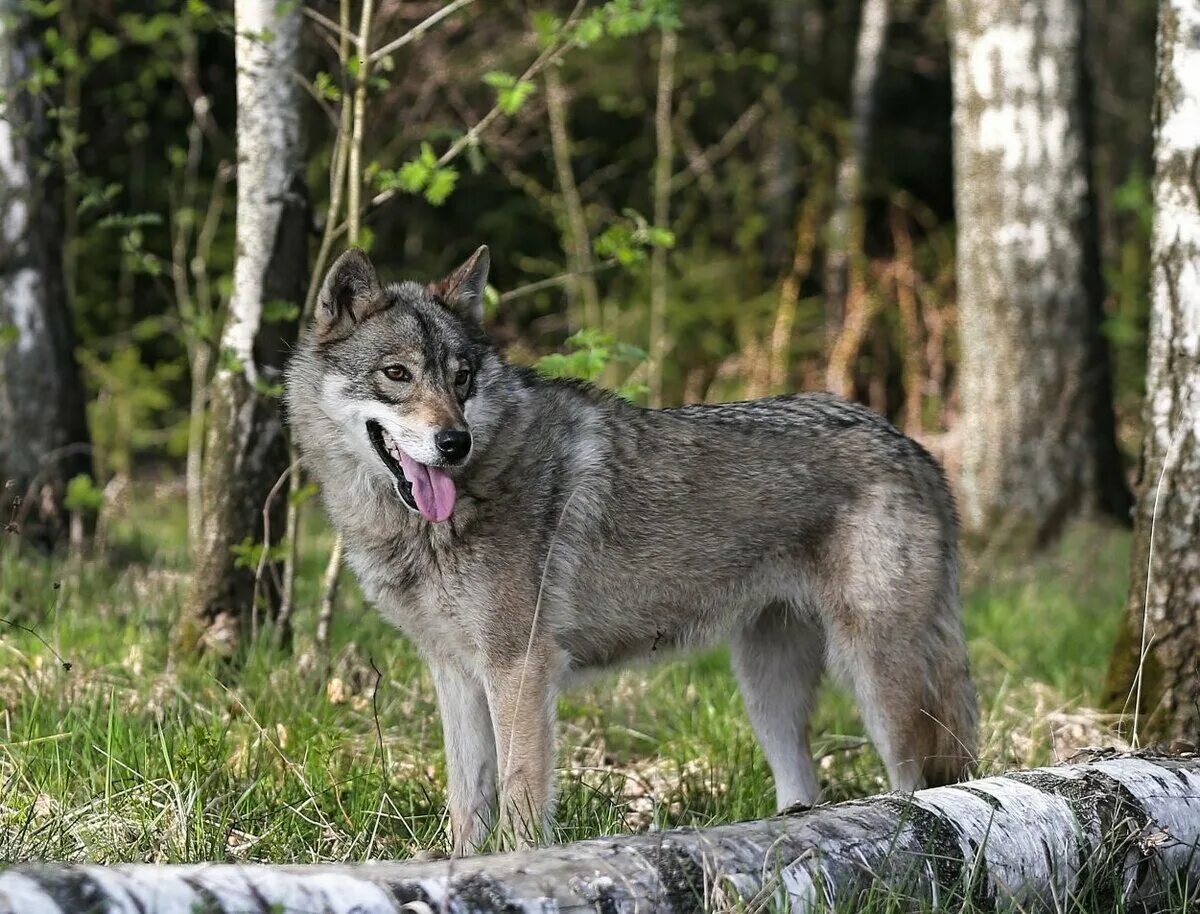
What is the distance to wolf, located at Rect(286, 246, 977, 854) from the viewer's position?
4020 mm

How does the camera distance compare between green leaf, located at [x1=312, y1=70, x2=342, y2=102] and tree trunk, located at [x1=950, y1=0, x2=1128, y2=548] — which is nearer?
green leaf, located at [x1=312, y1=70, x2=342, y2=102]

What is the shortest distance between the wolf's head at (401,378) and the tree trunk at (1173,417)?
230 centimetres

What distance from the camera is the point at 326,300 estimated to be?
419 centimetres

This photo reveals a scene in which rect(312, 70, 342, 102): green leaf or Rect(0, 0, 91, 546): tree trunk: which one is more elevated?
Rect(312, 70, 342, 102): green leaf

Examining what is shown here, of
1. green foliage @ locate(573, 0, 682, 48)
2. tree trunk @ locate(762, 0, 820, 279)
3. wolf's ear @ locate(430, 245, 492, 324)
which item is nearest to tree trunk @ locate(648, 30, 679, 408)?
tree trunk @ locate(762, 0, 820, 279)

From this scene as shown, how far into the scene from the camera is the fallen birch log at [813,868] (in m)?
2.33

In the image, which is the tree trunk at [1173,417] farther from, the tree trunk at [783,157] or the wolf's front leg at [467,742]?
the tree trunk at [783,157]

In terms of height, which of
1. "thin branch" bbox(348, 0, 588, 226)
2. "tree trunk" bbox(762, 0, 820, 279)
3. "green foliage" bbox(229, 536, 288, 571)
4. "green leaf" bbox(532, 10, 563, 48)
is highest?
"tree trunk" bbox(762, 0, 820, 279)

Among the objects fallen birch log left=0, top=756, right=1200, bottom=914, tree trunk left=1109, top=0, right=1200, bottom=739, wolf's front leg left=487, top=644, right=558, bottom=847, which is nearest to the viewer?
fallen birch log left=0, top=756, right=1200, bottom=914

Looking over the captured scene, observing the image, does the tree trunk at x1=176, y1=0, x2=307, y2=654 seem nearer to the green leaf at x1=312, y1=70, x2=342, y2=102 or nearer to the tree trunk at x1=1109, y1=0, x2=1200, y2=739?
the green leaf at x1=312, y1=70, x2=342, y2=102

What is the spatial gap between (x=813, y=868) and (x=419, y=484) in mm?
1653

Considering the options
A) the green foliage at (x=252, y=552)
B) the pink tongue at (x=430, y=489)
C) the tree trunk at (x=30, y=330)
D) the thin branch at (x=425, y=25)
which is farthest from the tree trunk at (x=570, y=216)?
the pink tongue at (x=430, y=489)

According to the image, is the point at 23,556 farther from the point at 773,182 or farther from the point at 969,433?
the point at 773,182

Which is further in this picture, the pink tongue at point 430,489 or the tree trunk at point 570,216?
the tree trunk at point 570,216
